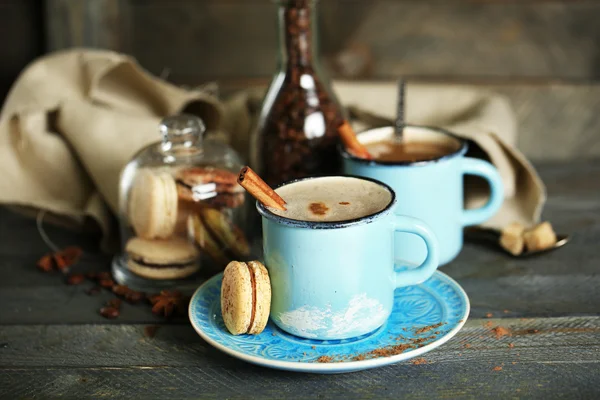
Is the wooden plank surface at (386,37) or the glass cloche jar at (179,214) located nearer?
the glass cloche jar at (179,214)

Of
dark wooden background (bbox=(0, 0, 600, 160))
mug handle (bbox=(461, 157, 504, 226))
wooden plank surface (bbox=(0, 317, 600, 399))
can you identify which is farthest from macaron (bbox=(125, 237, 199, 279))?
dark wooden background (bbox=(0, 0, 600, 160))

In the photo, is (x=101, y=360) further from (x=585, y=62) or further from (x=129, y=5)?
(x=585, y=62)

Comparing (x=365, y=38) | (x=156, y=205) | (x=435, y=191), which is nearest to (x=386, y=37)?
(x=365, y=38)

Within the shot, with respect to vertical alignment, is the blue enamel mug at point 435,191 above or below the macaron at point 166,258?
above

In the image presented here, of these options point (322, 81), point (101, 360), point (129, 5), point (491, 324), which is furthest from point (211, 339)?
point (129, 5)

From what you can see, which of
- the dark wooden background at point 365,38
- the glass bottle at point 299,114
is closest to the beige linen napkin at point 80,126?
the glass bottle at point 299,114

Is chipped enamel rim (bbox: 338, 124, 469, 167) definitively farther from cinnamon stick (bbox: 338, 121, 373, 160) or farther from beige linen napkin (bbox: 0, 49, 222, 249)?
beige linen napkin (bbox: 0, 49, 222, 249)

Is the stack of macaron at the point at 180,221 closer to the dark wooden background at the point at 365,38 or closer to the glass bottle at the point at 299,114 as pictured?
the glass bottle at the point at 299,114
